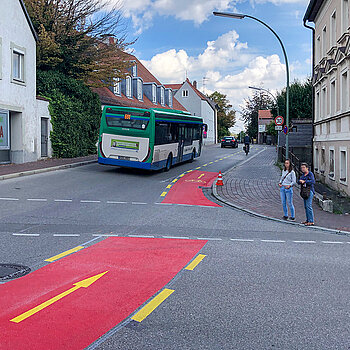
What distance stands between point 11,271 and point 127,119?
1467 centimetres

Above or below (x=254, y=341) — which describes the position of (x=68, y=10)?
above

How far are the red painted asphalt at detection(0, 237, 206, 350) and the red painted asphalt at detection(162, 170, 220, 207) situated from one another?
20.4ft

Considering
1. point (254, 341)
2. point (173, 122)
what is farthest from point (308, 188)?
point (173, 122)

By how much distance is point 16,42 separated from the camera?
75.7 ft

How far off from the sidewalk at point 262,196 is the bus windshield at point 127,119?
14.9 ft

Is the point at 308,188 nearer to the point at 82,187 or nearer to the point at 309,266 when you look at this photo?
the point at 309,266

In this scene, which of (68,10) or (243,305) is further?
(68,10)

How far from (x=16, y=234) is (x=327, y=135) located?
16.3 metres

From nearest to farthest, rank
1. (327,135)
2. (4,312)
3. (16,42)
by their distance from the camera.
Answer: (4,312), (327,135), (16,42)

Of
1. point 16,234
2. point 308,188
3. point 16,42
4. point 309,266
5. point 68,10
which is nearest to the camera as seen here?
point 309,266

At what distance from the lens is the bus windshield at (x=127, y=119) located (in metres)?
20.7

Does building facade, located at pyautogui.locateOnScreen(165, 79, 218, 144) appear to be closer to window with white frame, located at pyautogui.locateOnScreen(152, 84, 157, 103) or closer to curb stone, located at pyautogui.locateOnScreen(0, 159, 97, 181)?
window with white frame, located at pyautogui.locateOnScreen(152, 84, 157, 103)

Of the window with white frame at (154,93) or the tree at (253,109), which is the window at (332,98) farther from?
the tree at (253,109)

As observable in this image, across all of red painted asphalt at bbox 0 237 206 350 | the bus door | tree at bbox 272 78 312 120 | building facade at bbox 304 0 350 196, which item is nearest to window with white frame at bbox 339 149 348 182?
building facade at bbox 304 0 350 196
